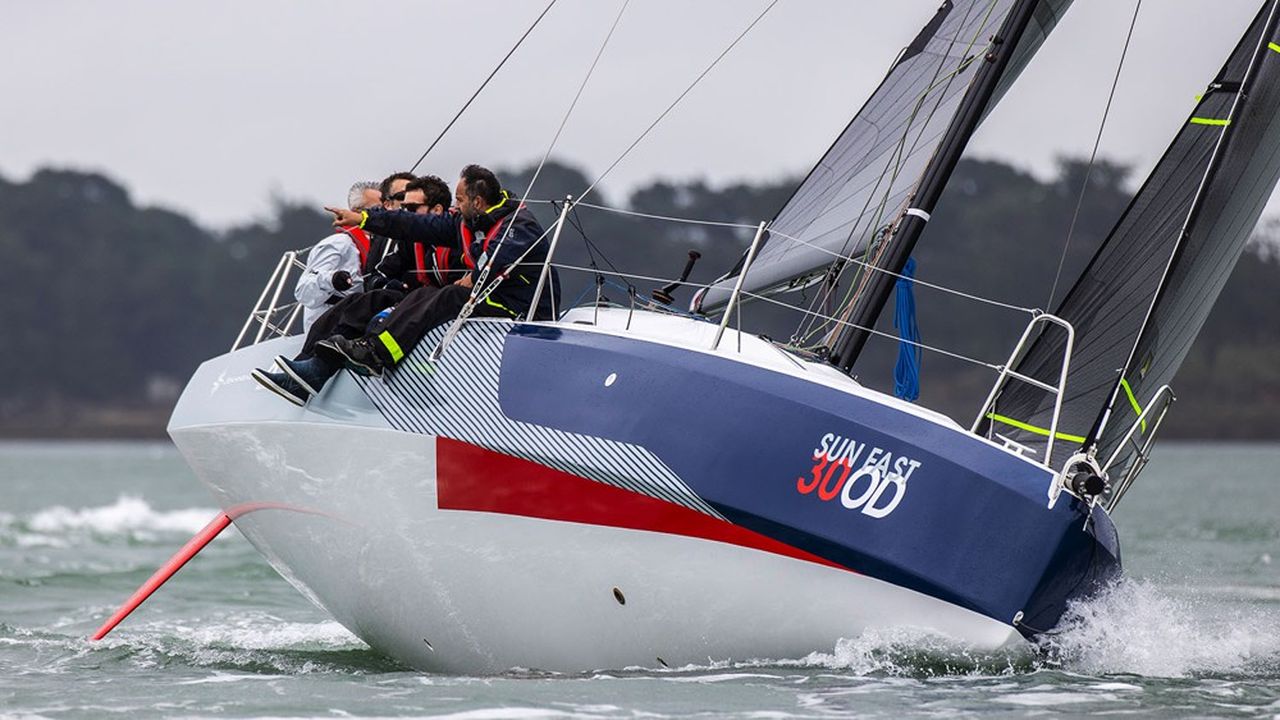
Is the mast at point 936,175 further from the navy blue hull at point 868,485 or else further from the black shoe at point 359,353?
the black shoe at point 359,353

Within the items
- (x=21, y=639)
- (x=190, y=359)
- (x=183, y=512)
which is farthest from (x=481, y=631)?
(x=190, y=359)

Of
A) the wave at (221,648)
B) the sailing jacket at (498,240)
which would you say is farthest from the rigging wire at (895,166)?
the wave at (221,648)

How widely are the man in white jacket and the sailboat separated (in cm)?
24

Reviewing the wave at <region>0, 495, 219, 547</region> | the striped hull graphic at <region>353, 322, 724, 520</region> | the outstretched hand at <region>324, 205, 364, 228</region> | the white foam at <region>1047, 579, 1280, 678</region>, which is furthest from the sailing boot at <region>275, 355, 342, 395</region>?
the wave at <region>0, 495, 219, 547</region>

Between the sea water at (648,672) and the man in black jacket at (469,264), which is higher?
the man in black jacket at (469,264)

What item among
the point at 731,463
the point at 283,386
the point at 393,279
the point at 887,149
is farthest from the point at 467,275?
the point at 887,149

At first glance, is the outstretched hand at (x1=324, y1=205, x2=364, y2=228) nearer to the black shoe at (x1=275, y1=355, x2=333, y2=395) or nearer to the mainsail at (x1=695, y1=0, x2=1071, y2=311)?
the black shoe at (x1=275, y1=355, x2=333, y2=395)

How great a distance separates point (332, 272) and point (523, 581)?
5.32 feet

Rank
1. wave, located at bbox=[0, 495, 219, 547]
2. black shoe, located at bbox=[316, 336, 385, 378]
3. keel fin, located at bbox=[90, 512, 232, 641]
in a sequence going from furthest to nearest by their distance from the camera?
wave, located at bbox=[0, 495, 219, 547] → keel fin, located at bbox=[90, 512, 232, 641] → black shoe, located at bbox=[316, 336, 385, 378]

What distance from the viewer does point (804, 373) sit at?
6.12 metres

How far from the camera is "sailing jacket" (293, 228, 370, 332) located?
7098 mm

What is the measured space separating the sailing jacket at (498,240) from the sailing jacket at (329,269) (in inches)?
16.3

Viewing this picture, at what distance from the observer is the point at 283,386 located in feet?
21.5

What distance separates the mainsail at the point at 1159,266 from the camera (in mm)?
6820
